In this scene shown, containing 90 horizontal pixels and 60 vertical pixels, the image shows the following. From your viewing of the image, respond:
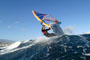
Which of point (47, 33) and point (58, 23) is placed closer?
point (47, 33)

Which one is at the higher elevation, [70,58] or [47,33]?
[47,33]

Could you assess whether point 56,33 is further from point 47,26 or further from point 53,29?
point 47,26

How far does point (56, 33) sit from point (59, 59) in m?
26.7

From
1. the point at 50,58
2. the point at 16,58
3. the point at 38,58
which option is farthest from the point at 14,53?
the point at 50,58

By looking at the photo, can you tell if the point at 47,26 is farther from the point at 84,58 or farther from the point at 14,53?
the point at 84,58

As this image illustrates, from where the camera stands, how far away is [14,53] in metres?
26.7

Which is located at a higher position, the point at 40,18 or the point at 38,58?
the point at 40,18

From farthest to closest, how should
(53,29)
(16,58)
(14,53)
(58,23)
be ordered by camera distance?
(58,23), (53,29), (14,53), (16,58)

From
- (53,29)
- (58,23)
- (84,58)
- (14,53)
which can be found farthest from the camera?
(58,23)

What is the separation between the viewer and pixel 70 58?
22547mm

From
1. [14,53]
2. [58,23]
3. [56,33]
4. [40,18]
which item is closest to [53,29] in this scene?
[56,33]

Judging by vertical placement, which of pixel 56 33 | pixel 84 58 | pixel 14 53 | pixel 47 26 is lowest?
pixel 84 58

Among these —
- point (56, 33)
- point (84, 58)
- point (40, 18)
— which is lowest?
point (84, 58)

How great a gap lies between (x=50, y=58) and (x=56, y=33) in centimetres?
2609
